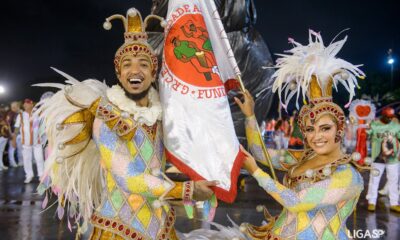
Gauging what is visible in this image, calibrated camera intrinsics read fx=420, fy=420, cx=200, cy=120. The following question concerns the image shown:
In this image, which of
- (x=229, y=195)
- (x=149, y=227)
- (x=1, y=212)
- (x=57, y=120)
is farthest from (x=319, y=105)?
(x=1, y=212)

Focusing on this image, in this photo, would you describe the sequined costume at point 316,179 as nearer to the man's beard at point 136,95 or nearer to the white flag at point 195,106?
the white flag at point 195,106

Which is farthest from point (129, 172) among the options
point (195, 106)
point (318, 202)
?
point (318, 202)

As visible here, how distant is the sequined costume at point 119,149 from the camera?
2156 mm

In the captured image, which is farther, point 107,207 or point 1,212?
point 1,212

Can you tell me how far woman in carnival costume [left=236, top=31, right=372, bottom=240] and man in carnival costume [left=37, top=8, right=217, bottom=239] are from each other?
48 centimetres

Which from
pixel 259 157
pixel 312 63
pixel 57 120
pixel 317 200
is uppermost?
Result: pixel 312 63

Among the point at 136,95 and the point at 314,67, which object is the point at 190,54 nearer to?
the point at 136,95

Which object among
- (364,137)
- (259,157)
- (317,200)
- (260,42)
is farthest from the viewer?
(364,137)

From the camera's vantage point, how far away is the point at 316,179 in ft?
7.45

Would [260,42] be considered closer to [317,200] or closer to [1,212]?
[1,212]

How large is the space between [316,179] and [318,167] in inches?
3.4

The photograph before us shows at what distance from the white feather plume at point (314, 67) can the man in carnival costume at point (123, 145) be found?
29.9 inches

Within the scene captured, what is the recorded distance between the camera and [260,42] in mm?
8250

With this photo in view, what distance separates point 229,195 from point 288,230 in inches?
15.4
